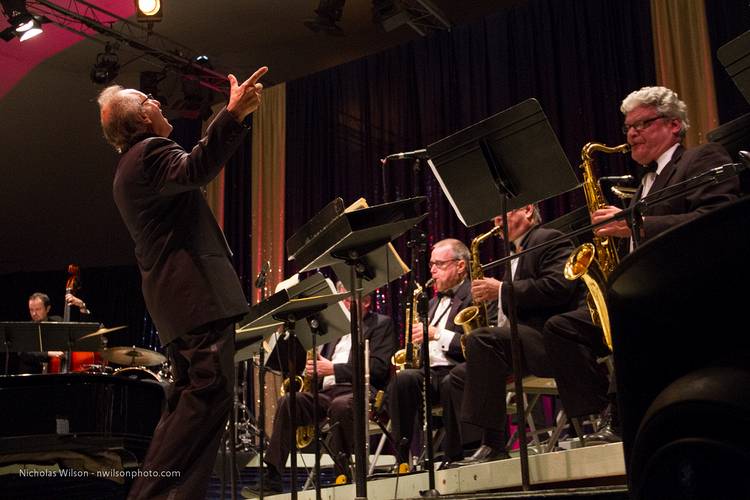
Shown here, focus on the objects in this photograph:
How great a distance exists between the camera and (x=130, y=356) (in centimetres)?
717

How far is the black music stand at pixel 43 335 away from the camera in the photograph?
6195mm

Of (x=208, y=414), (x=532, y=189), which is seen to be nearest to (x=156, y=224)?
(x=208, y=414)

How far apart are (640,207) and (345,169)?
6219 millimetres

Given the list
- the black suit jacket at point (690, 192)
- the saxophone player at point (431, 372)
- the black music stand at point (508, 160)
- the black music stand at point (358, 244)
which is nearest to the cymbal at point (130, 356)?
the saxophone player at point (431, 372)

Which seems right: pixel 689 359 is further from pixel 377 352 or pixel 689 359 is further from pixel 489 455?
pixel 377 352

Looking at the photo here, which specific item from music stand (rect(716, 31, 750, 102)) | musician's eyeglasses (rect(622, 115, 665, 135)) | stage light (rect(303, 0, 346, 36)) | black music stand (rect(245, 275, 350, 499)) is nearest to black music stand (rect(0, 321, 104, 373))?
black music stand (rect(245, 275, 350, 499))

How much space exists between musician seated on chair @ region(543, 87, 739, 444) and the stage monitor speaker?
2.00 m

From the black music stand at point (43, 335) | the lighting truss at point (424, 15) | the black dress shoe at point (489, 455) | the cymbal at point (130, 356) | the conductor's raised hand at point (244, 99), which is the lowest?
the black dress shoe at point (489, 455)

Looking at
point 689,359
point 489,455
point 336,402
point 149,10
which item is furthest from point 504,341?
point 149,10

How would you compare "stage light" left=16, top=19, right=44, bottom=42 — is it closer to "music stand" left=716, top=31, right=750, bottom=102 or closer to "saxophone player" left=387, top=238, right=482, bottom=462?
"saxophone player" left=387, top=238, right=482, bottom=462

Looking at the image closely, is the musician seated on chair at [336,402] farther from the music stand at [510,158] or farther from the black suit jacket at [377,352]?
the music stand at [510,158]

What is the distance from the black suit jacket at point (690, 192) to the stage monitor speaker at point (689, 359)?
2.01m

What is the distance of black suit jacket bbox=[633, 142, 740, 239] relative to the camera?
3.12 m

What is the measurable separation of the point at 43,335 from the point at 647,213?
4.69 meters
